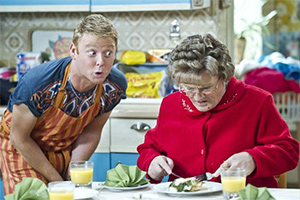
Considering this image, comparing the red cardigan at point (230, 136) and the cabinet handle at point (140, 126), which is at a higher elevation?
the red cardigan at point (230, 136)

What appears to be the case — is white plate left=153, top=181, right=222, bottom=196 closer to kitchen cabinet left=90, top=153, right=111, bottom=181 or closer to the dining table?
the dining table

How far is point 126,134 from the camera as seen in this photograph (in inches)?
129

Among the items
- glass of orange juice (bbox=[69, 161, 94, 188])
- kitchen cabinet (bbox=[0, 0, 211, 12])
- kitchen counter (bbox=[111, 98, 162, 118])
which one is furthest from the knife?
kitchen cabinet (bbox=[0, 0, 211, 12])

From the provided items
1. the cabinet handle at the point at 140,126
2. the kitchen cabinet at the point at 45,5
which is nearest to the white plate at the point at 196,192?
the cabinet handle at the point at 140,126

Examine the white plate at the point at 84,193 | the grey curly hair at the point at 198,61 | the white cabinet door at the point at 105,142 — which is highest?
the grey curly hair at the point at 198,61

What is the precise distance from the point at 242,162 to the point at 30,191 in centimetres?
71

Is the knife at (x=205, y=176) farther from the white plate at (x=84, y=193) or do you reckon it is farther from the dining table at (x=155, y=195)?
the white plate at (x=84, y=193)

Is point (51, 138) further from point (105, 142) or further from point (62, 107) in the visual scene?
point (105, 142)

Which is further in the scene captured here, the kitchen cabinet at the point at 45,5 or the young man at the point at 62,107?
the kitchen cabinet at the point at 45,5

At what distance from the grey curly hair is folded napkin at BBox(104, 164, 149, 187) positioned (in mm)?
346

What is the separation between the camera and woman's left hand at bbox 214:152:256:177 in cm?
187

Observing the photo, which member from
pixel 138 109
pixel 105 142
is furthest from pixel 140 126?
pixel 105 142

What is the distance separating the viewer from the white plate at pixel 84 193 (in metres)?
1.73

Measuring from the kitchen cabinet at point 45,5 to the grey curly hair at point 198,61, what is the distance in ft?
6.04
